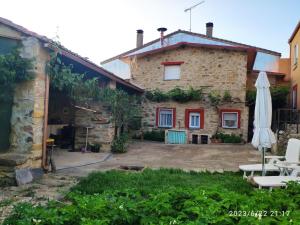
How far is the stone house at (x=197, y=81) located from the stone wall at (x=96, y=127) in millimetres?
6049

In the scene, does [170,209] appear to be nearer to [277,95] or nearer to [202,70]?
[202,70]

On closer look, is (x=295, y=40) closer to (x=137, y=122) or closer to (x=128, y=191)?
(x=137, y=122)

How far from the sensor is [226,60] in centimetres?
1708

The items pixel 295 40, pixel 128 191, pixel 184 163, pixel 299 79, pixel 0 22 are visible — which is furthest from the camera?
pixel 295 40

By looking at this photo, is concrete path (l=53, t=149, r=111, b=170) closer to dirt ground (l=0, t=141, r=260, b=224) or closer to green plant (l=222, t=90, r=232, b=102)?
dirt ground (l=0, t=141, r=260, b=224)

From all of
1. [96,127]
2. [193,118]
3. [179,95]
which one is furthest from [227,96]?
[96,127]

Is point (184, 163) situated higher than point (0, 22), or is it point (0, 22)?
point (0, 22)

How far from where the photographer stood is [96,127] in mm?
12266

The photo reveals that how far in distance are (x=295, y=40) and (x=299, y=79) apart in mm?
2677

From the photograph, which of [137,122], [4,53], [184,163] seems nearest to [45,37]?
[4,53]

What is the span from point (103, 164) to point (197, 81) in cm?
970

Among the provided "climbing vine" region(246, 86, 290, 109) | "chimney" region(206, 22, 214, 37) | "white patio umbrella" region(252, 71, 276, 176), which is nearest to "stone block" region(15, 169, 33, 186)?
"white patio umbrella" region(252, 71, 276, 176)

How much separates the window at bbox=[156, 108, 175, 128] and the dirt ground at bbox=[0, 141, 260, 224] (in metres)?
4.68

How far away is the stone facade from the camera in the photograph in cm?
1692
